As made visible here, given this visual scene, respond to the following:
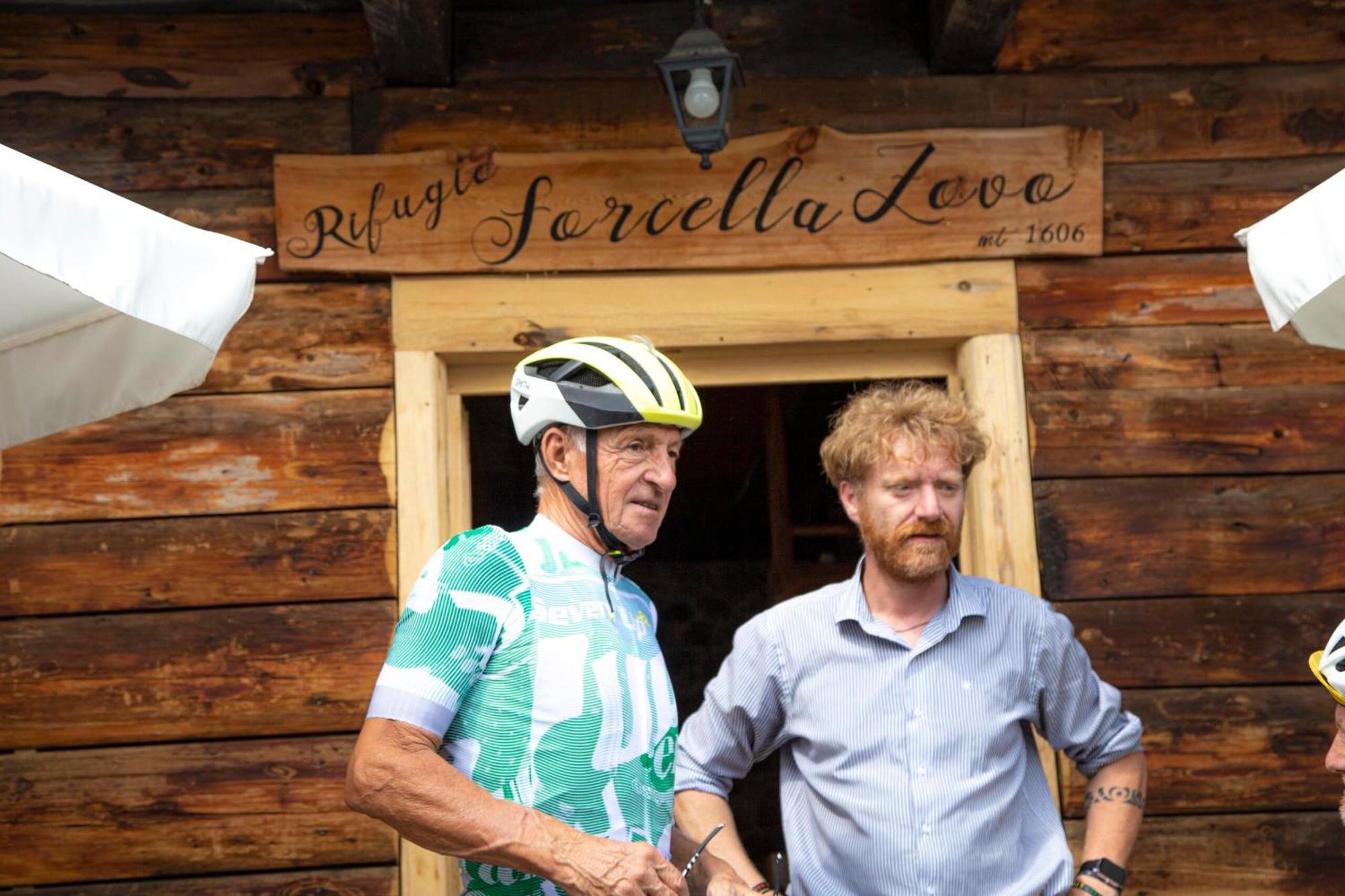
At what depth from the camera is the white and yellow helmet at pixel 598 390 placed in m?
2.52

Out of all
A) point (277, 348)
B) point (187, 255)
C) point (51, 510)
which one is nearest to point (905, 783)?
point (187, 255)

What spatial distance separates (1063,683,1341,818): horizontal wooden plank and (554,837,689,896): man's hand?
214 cm

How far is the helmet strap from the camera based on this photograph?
2.53 metres

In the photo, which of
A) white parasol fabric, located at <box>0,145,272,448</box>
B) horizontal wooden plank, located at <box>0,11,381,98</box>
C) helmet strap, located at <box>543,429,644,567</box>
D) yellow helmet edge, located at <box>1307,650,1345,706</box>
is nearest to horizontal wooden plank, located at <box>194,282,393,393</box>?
horizontal wooden plank, located at <box>0,11,381,98</box>

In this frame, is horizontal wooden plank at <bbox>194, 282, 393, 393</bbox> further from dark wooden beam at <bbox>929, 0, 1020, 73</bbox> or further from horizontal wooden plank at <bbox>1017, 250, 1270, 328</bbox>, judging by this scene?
horizontal wooden plank at <bbox>1017, 250, 1270, 328</bbox>

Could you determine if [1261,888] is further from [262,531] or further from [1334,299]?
[262,531]

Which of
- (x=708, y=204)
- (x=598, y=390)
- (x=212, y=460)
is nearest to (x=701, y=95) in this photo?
(x=708, y=204)

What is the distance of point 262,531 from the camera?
3.89m

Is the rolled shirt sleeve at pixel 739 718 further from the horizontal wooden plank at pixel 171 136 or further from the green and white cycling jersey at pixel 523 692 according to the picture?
the horizontal wooden plank at pixel 171 136

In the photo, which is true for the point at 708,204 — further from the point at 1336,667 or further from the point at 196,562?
the point at 1336,667

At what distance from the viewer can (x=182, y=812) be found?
12.5ft

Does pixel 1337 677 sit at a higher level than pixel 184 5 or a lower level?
lower

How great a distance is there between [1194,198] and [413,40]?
2125 mm

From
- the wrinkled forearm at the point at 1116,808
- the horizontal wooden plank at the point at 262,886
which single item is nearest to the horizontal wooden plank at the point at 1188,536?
the wrinkled forearm at the point at 1116,808
